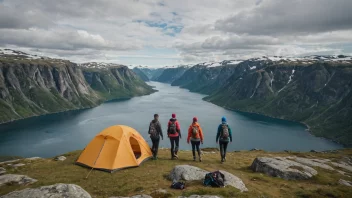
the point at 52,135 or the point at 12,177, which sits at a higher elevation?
the point at 12,177

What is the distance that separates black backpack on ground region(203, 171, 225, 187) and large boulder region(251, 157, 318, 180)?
7588mm

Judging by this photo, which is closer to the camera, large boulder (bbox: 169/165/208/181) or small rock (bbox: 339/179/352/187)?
large boulder (bbox: 169/165/208/181)

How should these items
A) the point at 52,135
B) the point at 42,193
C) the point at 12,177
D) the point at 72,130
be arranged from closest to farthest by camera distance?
the point at 42,193, the point at 12,177, the point at 52,135, the point at 72,130

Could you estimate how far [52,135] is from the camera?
183125mm

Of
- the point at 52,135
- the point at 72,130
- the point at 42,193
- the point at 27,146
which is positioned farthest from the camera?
the point at 72,130

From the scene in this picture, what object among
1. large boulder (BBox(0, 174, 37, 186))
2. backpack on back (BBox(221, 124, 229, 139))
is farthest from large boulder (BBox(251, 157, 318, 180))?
large boulder (BBox(0, 174, 37, 186))

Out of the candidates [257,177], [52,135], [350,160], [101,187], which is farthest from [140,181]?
[52,135]

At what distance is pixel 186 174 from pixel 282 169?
987 cm

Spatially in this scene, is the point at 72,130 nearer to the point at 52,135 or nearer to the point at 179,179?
the point at 52,135

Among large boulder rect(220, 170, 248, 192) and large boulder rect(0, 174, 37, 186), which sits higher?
large boulder rect(220, 170, 248, 192)

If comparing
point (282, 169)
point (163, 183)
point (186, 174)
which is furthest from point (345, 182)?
point (163, 183)

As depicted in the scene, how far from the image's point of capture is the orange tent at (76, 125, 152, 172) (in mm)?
25953

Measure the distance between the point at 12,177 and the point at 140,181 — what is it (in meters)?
11.6

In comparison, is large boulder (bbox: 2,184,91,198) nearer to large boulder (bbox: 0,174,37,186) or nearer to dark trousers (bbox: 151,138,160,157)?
large boulder (bbox: 0,174,37,186)
